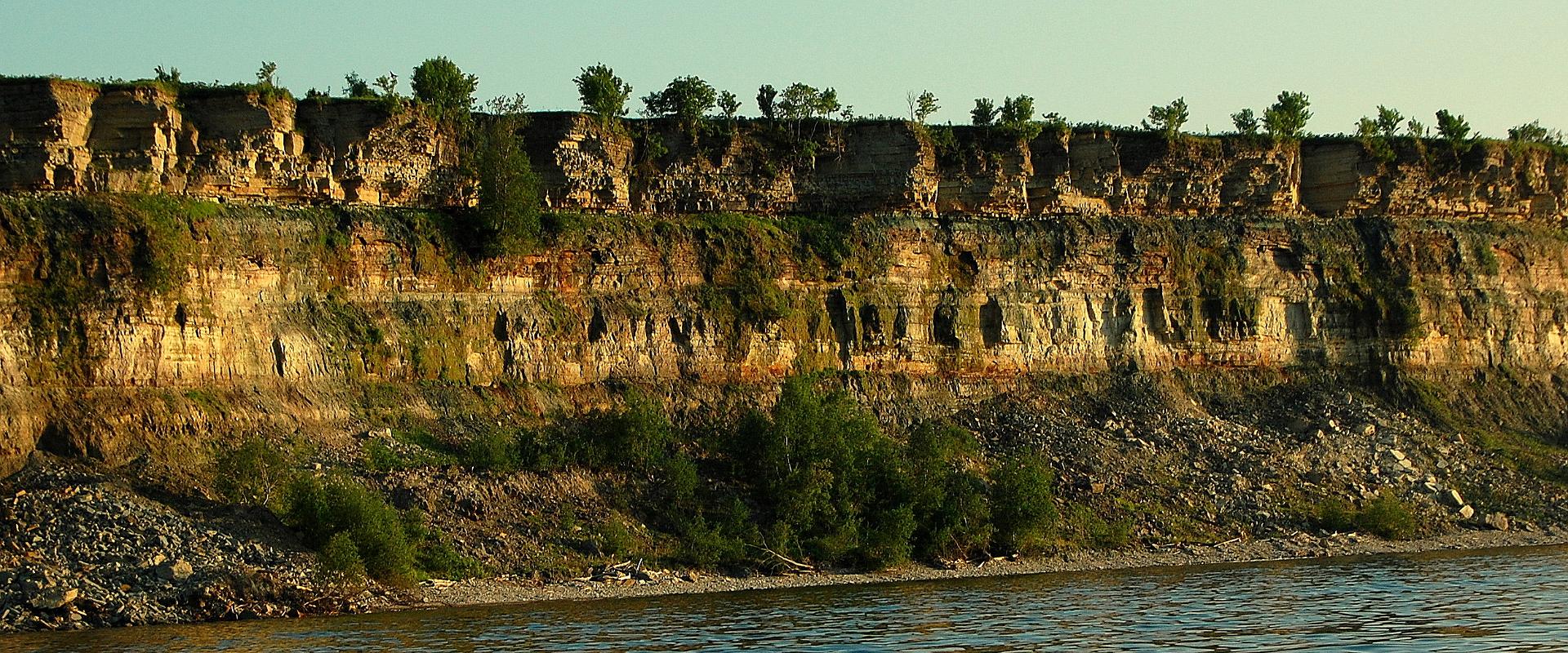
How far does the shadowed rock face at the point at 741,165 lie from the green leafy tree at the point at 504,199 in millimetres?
1867

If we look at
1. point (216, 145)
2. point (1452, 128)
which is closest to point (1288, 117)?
point (1452, 128)

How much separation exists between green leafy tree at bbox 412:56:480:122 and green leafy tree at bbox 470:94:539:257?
2040 millimetres

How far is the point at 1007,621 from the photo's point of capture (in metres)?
32.3

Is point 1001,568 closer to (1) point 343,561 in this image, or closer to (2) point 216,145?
(1) point 343,561

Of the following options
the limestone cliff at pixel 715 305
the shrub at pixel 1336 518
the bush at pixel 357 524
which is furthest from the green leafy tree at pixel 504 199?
the shrub at pixel 1336 518

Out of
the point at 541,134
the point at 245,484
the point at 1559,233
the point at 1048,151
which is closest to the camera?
the point at 245,484

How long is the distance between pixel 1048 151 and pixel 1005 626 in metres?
28.2

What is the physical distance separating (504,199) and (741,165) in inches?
345

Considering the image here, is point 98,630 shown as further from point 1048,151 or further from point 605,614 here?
point 1048,151

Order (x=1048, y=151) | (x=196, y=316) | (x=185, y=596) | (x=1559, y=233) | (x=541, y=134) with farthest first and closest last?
(x=1559, y=233), (x=1048, y=151), (x=541, y=134), (x=196, y=316), (x=185, y=596)

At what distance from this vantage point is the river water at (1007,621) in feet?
96.0

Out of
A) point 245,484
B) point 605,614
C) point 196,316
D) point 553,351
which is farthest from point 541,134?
point 605,614

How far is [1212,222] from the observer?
58.3 metres

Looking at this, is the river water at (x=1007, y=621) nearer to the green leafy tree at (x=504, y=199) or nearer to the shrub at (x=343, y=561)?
the shrub at (x=343, y=561)
